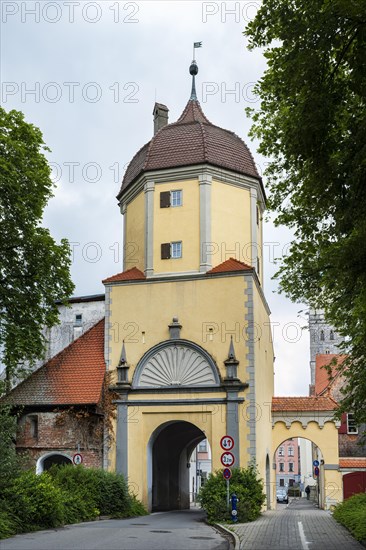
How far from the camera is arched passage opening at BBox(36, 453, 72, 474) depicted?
2947cm

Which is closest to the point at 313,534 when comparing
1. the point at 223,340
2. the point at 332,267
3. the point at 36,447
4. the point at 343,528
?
the point at 343,528

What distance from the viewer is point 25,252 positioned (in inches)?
1108

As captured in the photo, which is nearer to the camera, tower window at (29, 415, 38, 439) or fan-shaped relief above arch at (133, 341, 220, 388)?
fan-shaped relief above arch at (133, 341, 220, 388)

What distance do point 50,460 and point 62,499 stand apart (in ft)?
32.2

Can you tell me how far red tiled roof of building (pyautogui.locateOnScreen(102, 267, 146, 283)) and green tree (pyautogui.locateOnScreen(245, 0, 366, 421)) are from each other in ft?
51.9

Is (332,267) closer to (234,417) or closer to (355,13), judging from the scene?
(355,13)

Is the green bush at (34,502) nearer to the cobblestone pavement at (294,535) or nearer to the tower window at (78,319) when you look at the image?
the cobblestone pavement at (294,535)

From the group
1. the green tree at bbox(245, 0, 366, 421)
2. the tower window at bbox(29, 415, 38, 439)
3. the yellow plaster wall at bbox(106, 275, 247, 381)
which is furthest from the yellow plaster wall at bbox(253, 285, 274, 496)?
the green tree at bbox(245, 0, 366, 421)

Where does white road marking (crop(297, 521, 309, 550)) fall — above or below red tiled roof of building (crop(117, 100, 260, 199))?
below

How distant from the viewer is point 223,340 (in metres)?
29.9

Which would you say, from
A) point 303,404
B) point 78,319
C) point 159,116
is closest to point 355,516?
point 303,404

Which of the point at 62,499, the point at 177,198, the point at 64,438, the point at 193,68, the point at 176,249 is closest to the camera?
Answer: the point at 62,499

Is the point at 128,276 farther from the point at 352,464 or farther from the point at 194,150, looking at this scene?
the point at 352,464

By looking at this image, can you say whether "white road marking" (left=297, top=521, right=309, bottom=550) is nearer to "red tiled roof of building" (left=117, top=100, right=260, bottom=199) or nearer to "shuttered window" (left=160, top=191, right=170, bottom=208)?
"shuttered window" (left=160, top=191, right=170, bottom=208)
